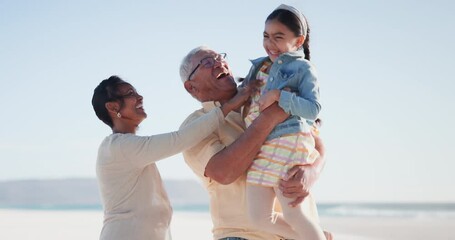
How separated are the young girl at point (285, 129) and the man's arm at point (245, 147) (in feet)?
0.13

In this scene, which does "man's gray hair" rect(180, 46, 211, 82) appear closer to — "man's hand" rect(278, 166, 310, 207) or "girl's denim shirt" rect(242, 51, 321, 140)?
"girl's denim shirt" rect(242, 51, 321, 140)

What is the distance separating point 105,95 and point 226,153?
0.73 metres

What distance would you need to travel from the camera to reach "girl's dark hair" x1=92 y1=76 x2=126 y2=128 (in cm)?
360

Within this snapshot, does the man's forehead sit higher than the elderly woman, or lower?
higher

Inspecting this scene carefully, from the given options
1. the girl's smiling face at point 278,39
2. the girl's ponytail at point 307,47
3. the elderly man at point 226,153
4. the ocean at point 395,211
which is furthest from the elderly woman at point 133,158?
the ocean at point 395,211

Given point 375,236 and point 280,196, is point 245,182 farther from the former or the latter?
point 375,236

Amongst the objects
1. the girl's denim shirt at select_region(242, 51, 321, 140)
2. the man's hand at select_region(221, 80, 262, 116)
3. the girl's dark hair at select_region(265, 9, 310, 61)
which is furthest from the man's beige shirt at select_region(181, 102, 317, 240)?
the girl's dark hair at select_region(265, 9, 310, 61)

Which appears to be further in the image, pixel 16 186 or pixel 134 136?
pixel 16 186

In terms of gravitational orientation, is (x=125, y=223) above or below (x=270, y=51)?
below

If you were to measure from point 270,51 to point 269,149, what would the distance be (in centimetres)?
44

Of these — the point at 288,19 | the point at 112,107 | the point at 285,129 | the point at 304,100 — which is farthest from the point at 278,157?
the point at 112,107

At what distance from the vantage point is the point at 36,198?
3024 inches

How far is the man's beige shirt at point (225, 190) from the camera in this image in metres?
3.34

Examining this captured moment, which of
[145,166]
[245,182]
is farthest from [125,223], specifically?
[245,182]
